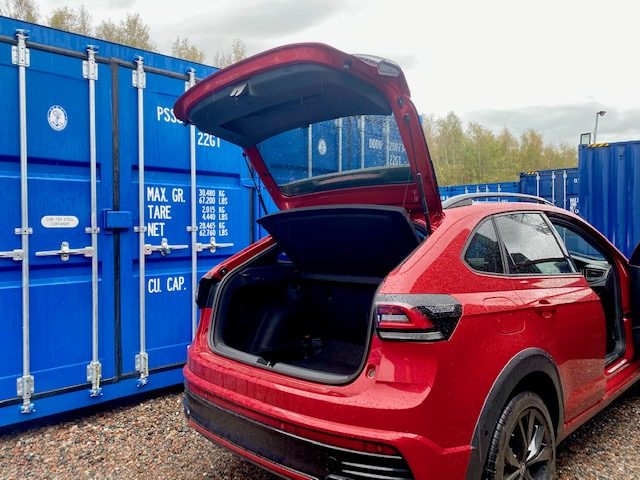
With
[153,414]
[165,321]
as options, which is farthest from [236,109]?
[153,414]

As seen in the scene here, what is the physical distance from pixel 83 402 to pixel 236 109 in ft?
8.19

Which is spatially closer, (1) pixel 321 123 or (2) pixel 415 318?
(2) pixel 415 318

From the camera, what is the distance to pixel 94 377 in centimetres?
367

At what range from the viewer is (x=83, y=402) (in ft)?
12.0

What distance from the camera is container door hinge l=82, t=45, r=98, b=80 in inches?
144

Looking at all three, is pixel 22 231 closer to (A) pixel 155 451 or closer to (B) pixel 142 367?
(B) pixel 142 367

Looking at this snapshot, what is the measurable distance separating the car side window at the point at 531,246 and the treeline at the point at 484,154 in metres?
32.1

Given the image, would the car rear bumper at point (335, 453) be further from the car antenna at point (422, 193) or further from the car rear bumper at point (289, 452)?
the car antenna at point (422, 193)

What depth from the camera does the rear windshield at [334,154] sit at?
2670 mm

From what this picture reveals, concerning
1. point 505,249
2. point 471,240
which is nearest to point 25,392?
point 471,240

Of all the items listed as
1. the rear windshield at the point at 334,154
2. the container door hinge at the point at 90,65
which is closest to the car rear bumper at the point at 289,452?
the rear windshield at the point at 334,154

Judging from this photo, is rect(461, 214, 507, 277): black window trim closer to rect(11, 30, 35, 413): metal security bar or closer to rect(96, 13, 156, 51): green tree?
rect(11, 30, 35, 413): metal security bar

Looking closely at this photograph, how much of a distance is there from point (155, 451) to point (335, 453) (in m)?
1.80

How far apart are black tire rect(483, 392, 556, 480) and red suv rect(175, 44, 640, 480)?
0.01 meters
